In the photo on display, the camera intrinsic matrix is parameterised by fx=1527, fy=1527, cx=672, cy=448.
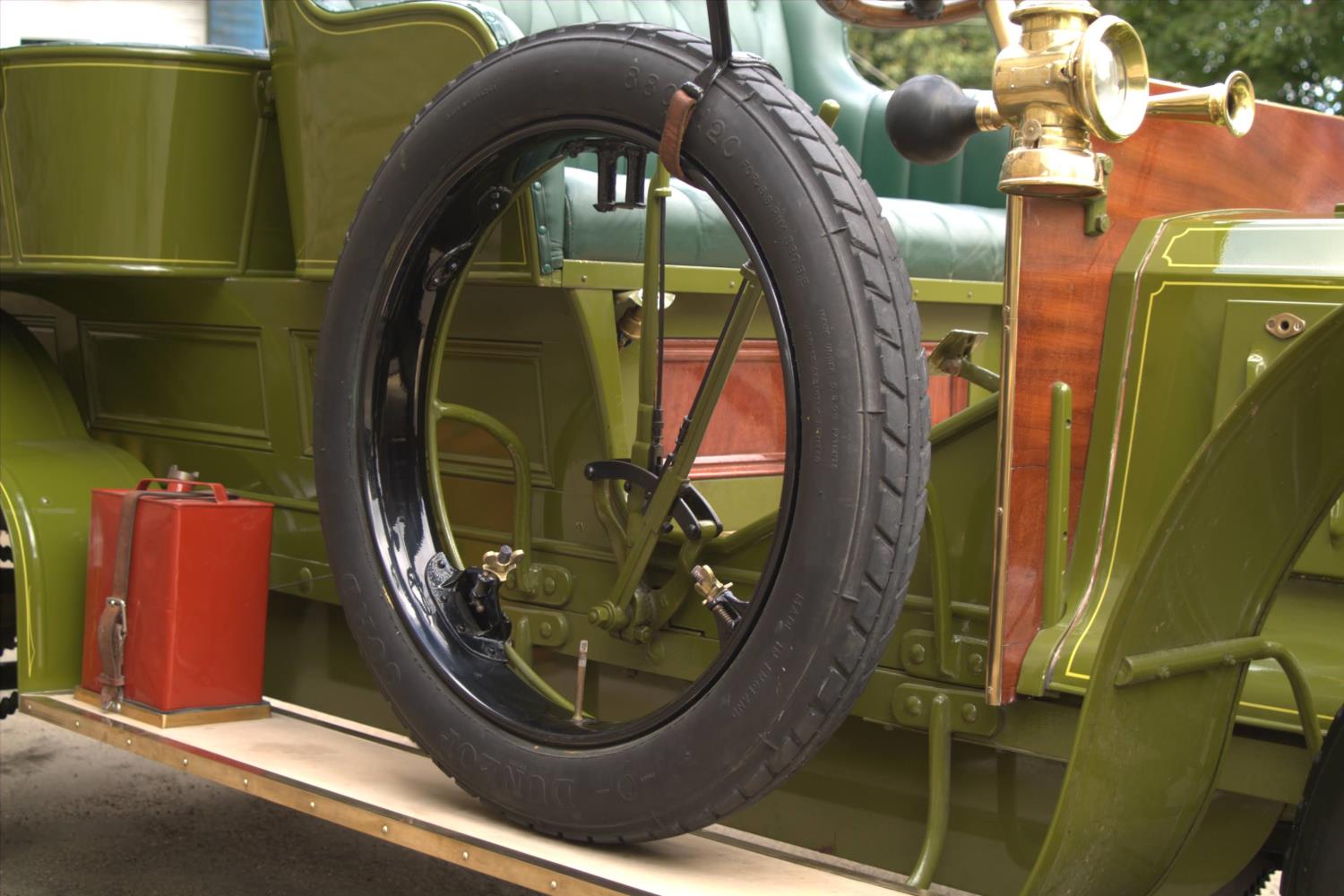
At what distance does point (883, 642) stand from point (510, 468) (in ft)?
2.90

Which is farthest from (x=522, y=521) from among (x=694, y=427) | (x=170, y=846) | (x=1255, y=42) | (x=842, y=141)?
(x=1255, y=42)

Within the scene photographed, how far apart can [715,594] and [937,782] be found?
1.23 ft

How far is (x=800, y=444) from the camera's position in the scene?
179 centimetres

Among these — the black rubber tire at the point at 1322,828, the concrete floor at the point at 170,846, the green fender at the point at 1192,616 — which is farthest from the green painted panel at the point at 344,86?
the black rubber tire at the point at 1322,828

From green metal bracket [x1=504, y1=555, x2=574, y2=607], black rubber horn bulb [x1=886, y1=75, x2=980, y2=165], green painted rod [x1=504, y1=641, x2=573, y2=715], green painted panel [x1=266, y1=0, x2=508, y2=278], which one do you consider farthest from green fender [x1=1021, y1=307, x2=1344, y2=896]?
green painted panel [x1=266, y1=0, x2=508, y2=278]

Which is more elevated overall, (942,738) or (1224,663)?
(1224,663)

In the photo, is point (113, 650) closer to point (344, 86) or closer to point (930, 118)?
point (344, 86)

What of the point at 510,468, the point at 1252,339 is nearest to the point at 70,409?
the point at 510,468

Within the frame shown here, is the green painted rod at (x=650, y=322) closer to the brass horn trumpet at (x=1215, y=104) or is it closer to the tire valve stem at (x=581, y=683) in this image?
the tire valve stem at (x=581, y=683)

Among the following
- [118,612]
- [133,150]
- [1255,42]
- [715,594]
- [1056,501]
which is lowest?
[118,612]

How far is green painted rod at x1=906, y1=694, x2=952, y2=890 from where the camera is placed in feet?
6.18

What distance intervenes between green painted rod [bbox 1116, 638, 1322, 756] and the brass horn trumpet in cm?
61

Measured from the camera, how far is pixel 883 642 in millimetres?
1769

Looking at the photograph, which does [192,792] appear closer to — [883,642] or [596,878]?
[596,878]
